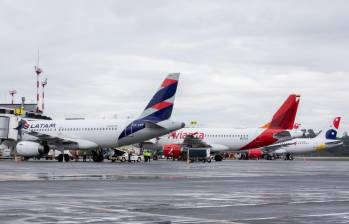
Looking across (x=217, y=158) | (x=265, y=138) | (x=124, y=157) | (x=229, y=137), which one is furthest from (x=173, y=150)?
(x=265, y=138)

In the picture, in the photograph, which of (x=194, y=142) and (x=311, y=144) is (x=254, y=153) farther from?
(x=194, y=142)

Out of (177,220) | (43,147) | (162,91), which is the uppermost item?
(162,91)

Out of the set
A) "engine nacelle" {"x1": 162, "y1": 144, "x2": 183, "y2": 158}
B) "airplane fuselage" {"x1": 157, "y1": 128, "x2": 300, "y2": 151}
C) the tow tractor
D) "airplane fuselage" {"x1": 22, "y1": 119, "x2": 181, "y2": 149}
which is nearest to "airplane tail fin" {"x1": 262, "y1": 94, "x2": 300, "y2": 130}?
"airplane fuselage" {"x1": 157, "y1": 128, "x2": 300, "y2": 151}

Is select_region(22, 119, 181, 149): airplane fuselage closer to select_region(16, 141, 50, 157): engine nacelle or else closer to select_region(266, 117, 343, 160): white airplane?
select_region(16, 141, 50, 157): engine nacelle

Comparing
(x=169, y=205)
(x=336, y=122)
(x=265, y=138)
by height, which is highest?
(x=336, y=122)

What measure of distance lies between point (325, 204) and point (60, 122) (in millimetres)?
58605

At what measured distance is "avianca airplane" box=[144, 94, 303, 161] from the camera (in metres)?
81.3

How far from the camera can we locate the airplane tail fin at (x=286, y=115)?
82.2 meters

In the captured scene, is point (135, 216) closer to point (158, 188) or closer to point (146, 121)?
point (158, 188)

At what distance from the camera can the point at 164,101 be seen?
214ft

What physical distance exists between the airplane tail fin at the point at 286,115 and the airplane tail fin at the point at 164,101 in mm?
21620

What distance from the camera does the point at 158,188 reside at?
23609 millimetres

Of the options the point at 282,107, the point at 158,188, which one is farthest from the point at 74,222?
the point at 282,107

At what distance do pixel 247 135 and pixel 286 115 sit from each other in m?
5.60
